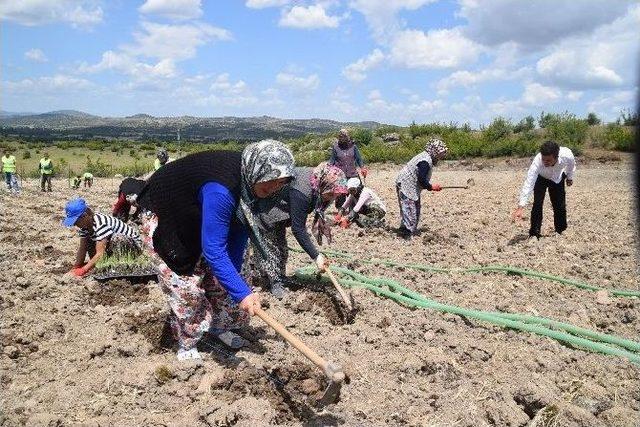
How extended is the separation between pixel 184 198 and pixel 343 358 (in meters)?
1.42

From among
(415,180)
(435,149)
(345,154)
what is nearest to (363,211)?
(345,154)

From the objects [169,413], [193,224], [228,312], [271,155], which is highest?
[271,155]

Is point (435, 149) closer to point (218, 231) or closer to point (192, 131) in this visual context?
point (218, 231)

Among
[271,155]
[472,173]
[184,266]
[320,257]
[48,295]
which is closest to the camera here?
[271,155]

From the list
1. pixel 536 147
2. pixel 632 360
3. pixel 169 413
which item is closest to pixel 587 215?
pixel 632 360

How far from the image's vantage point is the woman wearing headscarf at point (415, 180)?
625 cm

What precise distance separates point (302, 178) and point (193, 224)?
140cm

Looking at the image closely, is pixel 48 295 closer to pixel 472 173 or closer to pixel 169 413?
pixel 169 413

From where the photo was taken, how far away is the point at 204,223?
2.65 m

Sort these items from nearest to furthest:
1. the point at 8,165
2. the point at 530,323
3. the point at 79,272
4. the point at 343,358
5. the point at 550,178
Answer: the point at 343,358 → the point at 530,323 → the point at 79,272 → the point at 550,178 → the point at 8,165

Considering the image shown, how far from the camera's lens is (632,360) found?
3.17m

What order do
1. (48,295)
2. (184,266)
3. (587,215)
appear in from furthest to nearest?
1. (587,215)
2. (48,295)
3. (184,266)

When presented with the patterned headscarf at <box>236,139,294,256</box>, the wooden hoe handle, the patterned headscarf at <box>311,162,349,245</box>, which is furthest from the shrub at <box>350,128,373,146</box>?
the wooden hoe handle

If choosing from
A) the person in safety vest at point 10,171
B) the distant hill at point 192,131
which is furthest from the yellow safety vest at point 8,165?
the distant hill at point 192,131
